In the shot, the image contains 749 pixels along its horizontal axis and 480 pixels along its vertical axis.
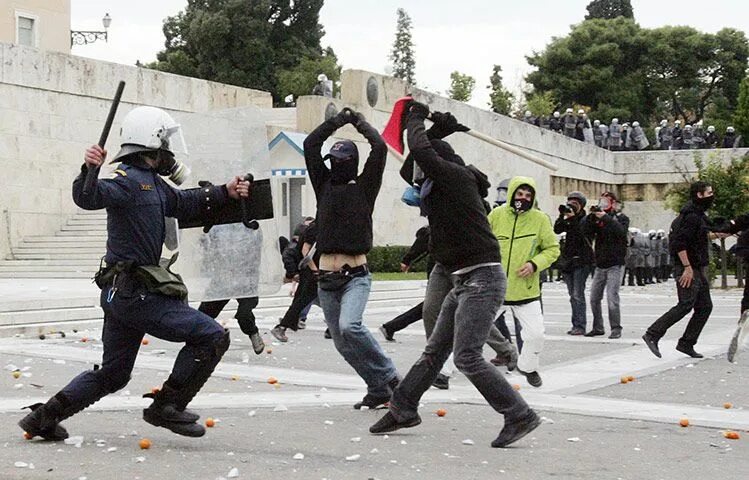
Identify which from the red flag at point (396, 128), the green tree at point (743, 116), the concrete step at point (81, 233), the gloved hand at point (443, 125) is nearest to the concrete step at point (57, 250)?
the concrete step at point (81, 233)

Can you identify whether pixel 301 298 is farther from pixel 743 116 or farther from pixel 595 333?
pixel 743 116

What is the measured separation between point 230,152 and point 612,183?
43.1 meters

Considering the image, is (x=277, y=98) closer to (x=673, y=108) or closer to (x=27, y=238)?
(x=673, y=108)

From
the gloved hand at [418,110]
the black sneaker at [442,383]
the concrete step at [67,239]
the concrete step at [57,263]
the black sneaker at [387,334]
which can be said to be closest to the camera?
the gloved hand at [418,110]

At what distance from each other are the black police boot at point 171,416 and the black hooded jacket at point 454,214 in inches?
65.3

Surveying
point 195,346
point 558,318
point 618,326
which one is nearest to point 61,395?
point 195,346

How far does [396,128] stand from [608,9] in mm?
85523

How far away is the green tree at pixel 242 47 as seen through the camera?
64.3 meters

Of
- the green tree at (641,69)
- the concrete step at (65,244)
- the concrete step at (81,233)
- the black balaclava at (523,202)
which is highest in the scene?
the green tree at (641,69)

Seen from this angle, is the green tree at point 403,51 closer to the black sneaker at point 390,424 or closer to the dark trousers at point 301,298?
the dark trousers at point 301,298

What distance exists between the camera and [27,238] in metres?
26.0

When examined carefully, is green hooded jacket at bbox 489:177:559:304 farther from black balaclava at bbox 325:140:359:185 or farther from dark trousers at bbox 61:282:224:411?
dark trousers at bbox 61:282:224:411

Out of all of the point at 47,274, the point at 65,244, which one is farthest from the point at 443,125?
the point at 65,244

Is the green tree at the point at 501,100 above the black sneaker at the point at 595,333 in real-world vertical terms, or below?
above
